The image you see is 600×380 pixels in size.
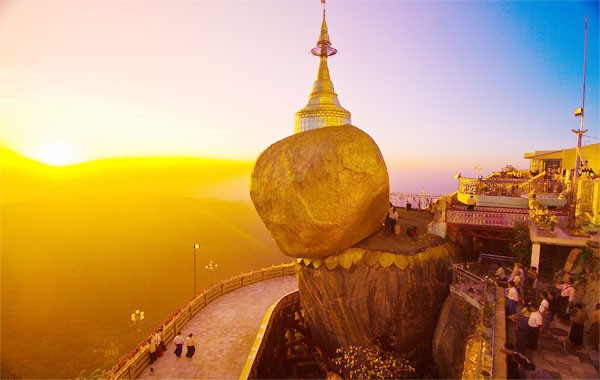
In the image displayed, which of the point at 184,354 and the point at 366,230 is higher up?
the point at 366,230

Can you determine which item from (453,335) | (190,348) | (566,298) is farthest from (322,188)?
(190,348)

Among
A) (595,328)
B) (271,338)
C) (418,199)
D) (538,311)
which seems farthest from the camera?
(418,199)

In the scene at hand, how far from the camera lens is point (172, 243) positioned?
7138cm

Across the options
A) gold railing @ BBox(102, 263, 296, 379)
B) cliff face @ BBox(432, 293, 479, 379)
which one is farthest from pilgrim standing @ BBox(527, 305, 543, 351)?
gold railing @ BBox(102, 263, 296, 379)

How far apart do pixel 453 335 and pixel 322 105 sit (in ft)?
58.6

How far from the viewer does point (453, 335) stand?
1401 centimetres

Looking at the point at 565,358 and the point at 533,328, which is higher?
the point at 533,328

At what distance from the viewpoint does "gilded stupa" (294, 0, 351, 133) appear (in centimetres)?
2520

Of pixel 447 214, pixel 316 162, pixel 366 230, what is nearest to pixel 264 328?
pixel 366 230

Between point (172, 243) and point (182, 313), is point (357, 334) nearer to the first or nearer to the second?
point (182, 313)

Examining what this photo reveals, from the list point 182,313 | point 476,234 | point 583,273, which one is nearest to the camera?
point 583,273

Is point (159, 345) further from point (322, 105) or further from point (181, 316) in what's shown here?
point (322, 105)

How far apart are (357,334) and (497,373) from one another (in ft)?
30.9

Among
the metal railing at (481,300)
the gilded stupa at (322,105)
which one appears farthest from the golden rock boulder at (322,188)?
the gilded stupa at (322,105)
